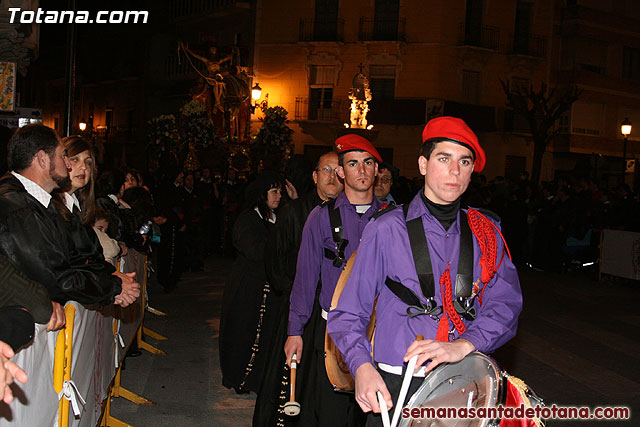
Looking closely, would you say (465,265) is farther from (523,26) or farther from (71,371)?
(523,26)

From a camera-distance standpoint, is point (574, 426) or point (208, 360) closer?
point (574, 426)

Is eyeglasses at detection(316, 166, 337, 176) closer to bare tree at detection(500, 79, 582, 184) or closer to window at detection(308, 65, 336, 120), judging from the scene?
bare tree at detection(500, 79, 582, 184)

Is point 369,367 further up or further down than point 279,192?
further down

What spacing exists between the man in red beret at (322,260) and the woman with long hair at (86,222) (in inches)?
46.8

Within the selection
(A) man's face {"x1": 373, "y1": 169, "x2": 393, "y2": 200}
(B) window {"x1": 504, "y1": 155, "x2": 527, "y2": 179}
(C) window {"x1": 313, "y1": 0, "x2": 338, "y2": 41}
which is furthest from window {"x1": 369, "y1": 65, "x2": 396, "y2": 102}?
(A) man's face {"x1": 373, "y1": 169, "x2": 393, "y2": 200}

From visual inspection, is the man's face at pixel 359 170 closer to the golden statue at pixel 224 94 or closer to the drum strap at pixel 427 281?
the drum strap at pixel 427 281

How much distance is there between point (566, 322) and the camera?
1155 cm

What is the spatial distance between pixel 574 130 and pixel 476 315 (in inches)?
1407

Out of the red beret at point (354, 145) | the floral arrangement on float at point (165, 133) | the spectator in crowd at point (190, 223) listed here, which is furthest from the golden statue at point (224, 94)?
the red beret at point (354, 145)

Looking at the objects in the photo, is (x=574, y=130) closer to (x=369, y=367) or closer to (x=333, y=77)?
(x=333, y=77)

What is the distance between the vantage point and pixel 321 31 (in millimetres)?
34750

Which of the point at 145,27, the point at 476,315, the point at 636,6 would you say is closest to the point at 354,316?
the point at 476,315

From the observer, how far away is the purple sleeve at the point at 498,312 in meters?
3.24

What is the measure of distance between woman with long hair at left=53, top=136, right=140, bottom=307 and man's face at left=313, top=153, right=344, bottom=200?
173cm
